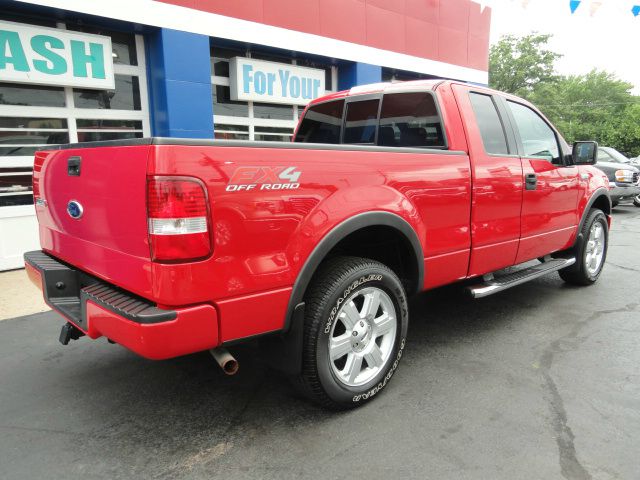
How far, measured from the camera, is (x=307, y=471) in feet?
7.08

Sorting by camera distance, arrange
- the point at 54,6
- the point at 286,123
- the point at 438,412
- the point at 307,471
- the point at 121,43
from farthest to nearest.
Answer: the point at 286,123
the point at 121,43
the point at 54,6
the point at 438,412
the point at 307,471

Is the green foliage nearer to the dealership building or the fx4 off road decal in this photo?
the dealership building

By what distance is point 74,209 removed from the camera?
2.51 metres

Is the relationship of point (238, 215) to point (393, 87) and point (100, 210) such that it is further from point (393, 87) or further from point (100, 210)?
point (393, 87)

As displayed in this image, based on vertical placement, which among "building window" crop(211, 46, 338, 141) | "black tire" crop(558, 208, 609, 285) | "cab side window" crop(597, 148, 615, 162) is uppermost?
"building window" crop(211, 46, 338, 141)

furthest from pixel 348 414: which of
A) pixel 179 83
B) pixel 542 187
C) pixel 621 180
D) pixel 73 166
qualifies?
pixel 621 180

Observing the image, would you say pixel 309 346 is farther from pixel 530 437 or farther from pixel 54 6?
pixel 54 6


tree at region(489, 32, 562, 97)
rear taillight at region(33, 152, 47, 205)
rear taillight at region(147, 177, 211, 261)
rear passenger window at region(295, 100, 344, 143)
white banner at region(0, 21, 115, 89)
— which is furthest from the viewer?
tree at region(489, 32, 562, 97)

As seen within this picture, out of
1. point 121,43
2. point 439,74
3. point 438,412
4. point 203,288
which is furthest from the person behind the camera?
point 439,74

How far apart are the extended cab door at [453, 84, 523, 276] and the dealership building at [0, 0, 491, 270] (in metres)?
5.61

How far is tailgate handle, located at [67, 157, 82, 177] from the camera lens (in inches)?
95.2

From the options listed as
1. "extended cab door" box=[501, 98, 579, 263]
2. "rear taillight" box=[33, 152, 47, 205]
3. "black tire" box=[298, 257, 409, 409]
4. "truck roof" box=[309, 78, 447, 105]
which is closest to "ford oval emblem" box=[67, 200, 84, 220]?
"rear taillight" box=[33, 152, 47, 205]

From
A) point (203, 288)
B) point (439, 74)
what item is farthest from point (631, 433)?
point (439, 74)

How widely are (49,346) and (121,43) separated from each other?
18.9 ft
